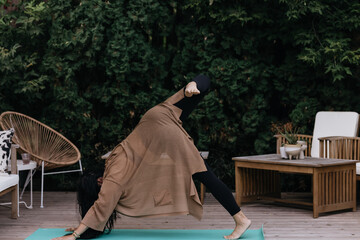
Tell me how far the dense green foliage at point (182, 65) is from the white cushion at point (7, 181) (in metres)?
1.73

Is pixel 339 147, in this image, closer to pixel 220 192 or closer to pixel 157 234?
pixel 220 192

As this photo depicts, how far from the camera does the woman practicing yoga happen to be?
361cm

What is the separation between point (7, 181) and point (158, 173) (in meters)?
1.37

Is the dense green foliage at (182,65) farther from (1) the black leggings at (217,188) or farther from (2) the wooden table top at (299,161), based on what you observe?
(1) the black leggings at (217,188)

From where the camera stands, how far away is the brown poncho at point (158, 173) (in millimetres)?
3615

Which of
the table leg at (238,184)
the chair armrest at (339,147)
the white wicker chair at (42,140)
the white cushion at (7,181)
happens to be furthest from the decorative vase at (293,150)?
the white cushion at (7,181)

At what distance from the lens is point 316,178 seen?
453 centimetres

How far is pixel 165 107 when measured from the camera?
3.74 meters

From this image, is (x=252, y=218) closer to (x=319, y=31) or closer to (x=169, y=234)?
(x=169, y=234)

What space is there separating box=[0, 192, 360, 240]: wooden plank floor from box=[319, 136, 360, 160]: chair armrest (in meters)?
0.59

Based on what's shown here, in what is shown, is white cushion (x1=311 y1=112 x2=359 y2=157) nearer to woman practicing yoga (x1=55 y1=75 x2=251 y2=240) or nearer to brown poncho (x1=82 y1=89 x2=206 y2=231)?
woman practicing yoga (x1=55 y1=75 x2=251 y2=240)

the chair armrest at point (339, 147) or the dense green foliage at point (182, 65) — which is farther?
the dense green foliage at point (182, 65)

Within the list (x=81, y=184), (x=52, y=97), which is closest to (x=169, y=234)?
(x=81, y=184)

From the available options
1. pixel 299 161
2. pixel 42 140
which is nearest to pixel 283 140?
pixel 299 161
